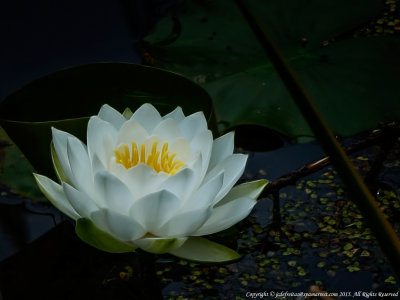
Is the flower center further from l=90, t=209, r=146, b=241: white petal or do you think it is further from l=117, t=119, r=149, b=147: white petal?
l=90, t=209, r=146, b=241: white petal

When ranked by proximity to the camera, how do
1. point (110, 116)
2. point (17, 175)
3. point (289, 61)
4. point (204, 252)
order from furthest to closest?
point (289, 61) → point (17, 175) → point (110, 116) → point (204, 252)

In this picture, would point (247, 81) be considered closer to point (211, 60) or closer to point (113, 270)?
point (211, 60)

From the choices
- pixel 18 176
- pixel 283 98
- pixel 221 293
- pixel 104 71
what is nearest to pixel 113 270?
pixel 221 293

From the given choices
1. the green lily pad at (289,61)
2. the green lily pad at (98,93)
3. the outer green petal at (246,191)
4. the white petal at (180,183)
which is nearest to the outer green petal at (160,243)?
the white petal at (180,183)

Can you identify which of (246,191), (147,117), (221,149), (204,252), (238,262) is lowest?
(238,262)

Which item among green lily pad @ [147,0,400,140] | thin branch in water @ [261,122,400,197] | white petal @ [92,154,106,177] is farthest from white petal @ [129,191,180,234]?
green lily pad @ [147,0,400,140]

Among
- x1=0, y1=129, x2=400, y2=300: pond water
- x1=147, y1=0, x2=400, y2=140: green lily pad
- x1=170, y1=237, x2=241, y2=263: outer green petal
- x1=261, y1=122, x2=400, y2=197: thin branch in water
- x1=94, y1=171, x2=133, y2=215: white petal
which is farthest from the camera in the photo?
x1=147, y1=0, x2=400, y2=140: green lily pad

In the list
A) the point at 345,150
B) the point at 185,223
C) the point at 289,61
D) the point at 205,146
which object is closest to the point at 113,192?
the point at 185,223

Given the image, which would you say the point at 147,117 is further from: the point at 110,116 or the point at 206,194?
the point at 206,194
